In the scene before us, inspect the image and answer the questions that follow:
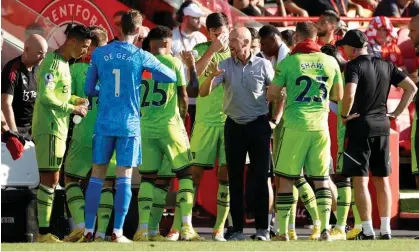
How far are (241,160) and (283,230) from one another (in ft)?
2.92

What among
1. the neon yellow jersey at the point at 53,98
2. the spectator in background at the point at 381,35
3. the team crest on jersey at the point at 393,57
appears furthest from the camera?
the team crest on jersey at the point at 393,57

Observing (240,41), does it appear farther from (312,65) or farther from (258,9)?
(258,9)

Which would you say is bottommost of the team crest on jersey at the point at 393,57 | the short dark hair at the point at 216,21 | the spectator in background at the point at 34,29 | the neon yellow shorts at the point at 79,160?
the neon yellow shorts at the point at 79,160

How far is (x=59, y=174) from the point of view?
680 inches

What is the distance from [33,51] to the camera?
16812 millimetres

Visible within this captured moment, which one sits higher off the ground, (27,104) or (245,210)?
(27,104)

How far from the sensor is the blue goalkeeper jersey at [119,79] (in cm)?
1563

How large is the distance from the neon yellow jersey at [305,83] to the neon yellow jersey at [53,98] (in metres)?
2.12

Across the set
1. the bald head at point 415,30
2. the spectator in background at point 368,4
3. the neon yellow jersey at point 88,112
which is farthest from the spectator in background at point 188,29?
the spectator in background at point 368,4

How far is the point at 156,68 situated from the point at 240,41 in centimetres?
116

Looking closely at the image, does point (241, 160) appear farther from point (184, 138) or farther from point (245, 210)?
point (245, 210)

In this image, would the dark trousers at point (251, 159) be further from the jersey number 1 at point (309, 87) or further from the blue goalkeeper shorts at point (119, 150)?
the blue goalkeeper shorts at point (119, 150)

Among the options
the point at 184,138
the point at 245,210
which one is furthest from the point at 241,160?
the point at 245,210

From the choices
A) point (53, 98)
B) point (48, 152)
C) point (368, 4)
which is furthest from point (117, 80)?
point (368, 4)
